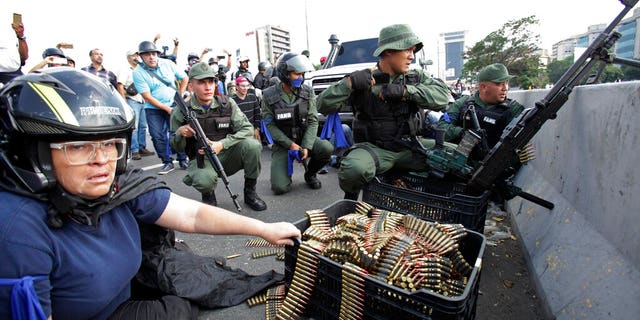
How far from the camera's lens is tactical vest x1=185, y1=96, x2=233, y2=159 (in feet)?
16.6

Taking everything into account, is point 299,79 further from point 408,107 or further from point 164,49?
point 164,49

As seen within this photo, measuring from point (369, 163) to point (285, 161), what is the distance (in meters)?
2.23

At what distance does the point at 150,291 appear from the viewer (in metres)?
2.46

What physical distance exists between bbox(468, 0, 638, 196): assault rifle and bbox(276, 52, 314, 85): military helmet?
3.21 meters

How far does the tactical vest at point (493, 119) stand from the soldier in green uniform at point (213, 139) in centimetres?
287

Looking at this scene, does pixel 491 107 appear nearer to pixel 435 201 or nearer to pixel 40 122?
pixel 435 201

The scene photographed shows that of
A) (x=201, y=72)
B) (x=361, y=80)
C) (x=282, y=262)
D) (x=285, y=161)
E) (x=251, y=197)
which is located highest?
(x=201, y=72)

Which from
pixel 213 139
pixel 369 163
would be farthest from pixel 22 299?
pixel 213 139

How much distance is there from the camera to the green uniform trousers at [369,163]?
3566 millimetres

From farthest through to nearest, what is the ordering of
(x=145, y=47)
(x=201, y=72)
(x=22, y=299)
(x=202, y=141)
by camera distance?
(x=145, y=47) < (x=201, y=72) < (x=202, y=141) < (x=22, y=299)

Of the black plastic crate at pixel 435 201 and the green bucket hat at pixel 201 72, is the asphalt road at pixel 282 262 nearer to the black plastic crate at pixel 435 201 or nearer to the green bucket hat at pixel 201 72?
the black plastic crate at pixel 435 201

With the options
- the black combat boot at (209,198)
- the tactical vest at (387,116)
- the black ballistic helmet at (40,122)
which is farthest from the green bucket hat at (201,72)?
the black ballistic helmet at (40,122)

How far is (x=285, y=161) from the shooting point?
5559mm

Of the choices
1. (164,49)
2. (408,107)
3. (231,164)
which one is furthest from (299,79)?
(164,49)
